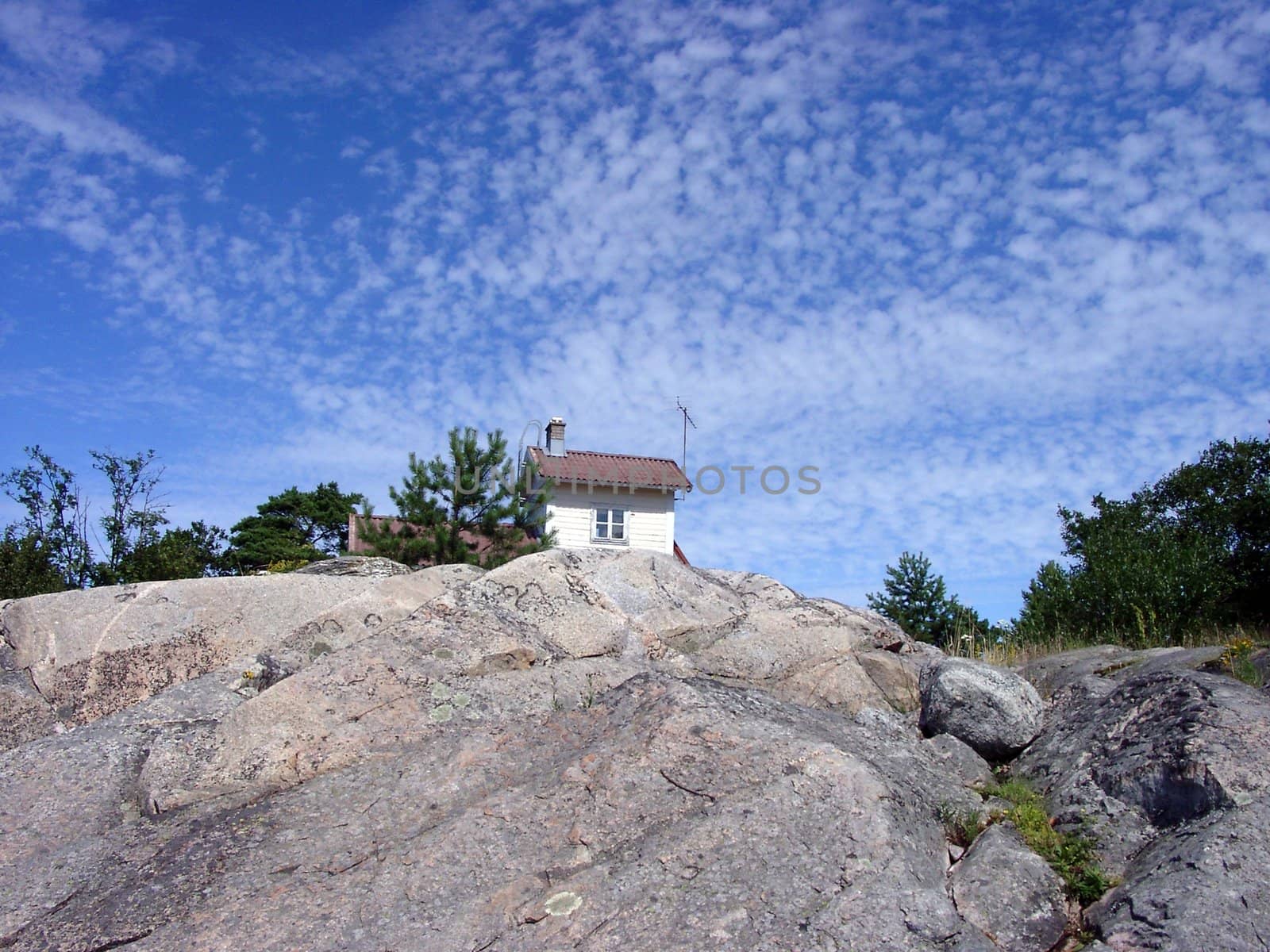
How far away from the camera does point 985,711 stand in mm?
6672

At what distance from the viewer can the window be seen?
30561mm

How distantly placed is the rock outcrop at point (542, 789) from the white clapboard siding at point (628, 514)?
22.6 m

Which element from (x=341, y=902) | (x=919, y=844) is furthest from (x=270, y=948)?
(x=919, y=844)

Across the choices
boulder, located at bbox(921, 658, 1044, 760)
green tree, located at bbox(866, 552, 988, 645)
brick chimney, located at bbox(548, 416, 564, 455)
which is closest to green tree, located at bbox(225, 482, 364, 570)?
brick chimney, located at bbox(548, 416, 564, 455)

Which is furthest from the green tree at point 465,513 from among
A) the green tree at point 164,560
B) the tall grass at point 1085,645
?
the tall grass at point 1085,645

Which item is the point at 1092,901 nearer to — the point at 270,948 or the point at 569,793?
the point at 569,793

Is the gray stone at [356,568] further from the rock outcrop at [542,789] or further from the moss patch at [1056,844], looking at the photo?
the moss patch at [1056,844]

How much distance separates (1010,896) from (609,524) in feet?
86.4

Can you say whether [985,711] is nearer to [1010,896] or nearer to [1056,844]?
[1056,844]

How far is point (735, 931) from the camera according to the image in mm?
4195

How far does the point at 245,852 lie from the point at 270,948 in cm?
78

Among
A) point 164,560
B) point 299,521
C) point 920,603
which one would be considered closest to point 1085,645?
point 920,603

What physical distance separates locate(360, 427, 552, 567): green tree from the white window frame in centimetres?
779

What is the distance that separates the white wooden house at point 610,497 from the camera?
30.6 m
